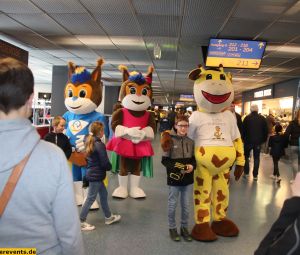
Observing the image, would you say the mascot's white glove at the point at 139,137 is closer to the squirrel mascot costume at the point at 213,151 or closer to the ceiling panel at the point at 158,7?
the squirrel mascot costume at the point at 213,151

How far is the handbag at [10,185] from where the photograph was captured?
122cm

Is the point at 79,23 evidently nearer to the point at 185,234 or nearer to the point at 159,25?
the point at 159,25

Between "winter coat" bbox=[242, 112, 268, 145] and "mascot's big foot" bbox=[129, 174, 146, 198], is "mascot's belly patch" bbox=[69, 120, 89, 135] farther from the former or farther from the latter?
"winter coat" bbox=[242, 112, 268, 145]

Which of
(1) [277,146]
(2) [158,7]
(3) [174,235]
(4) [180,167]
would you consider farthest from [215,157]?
(1) [277,146]

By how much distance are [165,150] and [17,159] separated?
229 cm

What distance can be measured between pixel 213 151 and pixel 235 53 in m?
4.15

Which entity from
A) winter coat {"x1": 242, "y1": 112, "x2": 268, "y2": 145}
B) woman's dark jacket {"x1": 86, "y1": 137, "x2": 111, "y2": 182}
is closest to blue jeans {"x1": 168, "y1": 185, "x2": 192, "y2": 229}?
woman's dark jacket {"x1": 86, "y1": 137, "x2": 111, "y2": 182}

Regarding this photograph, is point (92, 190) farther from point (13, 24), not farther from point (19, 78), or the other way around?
point (13, 24)

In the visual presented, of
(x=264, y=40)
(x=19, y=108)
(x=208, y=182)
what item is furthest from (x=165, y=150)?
(x=264, y=40)

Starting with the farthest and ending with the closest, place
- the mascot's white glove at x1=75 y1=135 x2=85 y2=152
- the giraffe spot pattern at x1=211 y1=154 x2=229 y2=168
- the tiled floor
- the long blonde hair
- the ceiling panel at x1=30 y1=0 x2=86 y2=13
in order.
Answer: the ceiling panel at x1=30 y1=0 x2=86 y2=13 < the mascot's white glove at x1=75 y1=135 x2=85 y2=152 < the giraffe spot pattern at x1=211 y1=154 x2=229 y2=168 < the long blonde hair < the tiled floor

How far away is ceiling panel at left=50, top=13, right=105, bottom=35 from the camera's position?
19.7 ft

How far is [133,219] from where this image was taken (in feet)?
13.5

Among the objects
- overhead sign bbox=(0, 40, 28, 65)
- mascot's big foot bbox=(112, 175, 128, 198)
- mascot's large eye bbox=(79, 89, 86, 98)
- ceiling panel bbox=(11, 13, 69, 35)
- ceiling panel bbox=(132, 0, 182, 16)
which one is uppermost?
ceiling panel bbox=(132, 0, 182, 16)

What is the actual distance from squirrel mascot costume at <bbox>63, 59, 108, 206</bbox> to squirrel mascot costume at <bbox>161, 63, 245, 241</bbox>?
143 cm
